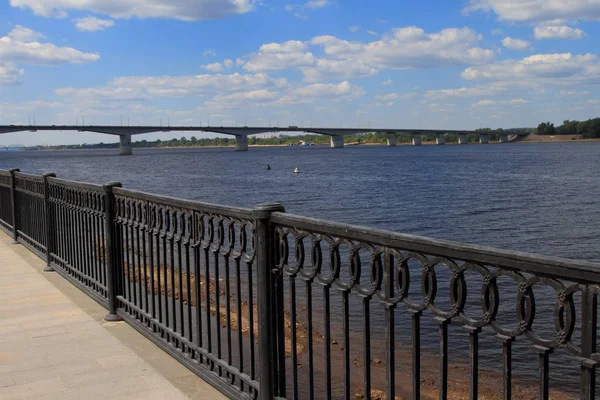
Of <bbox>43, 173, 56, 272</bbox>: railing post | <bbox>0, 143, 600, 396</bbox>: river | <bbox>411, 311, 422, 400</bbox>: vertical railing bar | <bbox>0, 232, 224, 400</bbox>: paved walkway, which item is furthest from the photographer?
<bbox>0, 143, 600, 396</bbox>: river

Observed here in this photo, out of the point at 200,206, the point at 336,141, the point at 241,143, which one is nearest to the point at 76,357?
the point at 200,206

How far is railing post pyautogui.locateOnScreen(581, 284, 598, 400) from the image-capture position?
2.16 m

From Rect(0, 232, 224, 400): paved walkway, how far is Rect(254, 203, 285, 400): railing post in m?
0.68

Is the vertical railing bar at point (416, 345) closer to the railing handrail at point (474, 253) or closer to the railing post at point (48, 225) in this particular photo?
the railing handrail at point (474, 253)

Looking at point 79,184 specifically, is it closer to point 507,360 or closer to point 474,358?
point 474,358

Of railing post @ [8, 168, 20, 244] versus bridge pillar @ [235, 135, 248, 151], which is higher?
railing post @ [8, 168, 20, 244]

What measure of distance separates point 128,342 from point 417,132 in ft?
494

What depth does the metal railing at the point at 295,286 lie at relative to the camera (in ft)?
7.99

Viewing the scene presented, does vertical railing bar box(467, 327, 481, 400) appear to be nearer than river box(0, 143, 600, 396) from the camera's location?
Yes

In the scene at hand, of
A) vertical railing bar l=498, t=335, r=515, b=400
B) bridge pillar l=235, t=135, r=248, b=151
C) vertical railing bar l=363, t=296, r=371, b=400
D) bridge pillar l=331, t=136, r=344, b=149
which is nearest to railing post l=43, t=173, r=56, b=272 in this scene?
vertical railing bar l=363, t=296, r=371, b=400

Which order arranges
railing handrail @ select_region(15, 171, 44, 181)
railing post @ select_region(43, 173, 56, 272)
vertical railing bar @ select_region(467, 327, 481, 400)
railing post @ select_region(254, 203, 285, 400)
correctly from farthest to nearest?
railing handrail @ select_region(15, 171, 44, 181)
railing post @ select_region(43, 173, 56, 272)
railing post @ select_region(254, 203, 285, 400)
vertical railing bar @ select_region(467, 327, 481, 400)

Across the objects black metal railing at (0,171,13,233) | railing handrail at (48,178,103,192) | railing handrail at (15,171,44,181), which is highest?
railing handrail at (48,178,103,192)

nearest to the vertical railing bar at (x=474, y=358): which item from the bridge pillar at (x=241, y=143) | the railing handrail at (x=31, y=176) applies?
the railing handrail at (x=31, y=176)

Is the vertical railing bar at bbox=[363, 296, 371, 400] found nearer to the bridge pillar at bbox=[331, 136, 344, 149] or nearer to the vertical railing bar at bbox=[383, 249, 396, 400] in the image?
the vertical railing bar at bbox=[383, 249, 396, 400]
